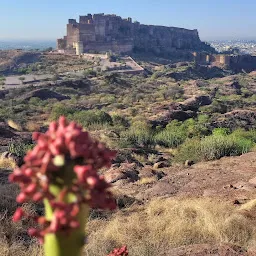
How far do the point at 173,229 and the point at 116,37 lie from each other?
90.7 meters

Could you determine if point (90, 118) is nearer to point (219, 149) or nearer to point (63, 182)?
point (219, 149)

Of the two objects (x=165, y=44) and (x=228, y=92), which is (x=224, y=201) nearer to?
(x=228, y=92)

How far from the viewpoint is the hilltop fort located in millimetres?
83000

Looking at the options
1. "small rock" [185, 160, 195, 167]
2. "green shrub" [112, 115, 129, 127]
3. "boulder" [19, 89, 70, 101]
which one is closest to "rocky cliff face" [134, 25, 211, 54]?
"boulder" [19, 89, 70, 101]

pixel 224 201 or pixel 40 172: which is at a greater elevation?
pixel 40 172

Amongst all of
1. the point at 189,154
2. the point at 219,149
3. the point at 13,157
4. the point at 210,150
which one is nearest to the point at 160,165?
the point at 189,154

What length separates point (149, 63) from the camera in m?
77.5

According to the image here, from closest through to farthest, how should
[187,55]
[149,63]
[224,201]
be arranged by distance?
[224,201]
[149,63]
[187,55]

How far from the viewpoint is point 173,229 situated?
570 cm

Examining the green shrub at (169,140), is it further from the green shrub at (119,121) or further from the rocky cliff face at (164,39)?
the rocky cliff face at (164,39)

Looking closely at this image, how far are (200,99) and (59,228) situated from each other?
32.0m

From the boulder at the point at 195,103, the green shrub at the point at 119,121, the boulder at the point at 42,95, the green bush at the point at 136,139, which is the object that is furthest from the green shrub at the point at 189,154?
the boulder at the point at 42,95

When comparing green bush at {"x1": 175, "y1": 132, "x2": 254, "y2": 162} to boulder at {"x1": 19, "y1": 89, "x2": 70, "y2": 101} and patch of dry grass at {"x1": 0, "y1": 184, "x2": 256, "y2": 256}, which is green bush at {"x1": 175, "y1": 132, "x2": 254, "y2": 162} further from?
boulder at {"x1": 19, "y1": 89, "x2": 70, "y2": 101}

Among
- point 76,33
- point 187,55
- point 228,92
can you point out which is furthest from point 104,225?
point 187,55
